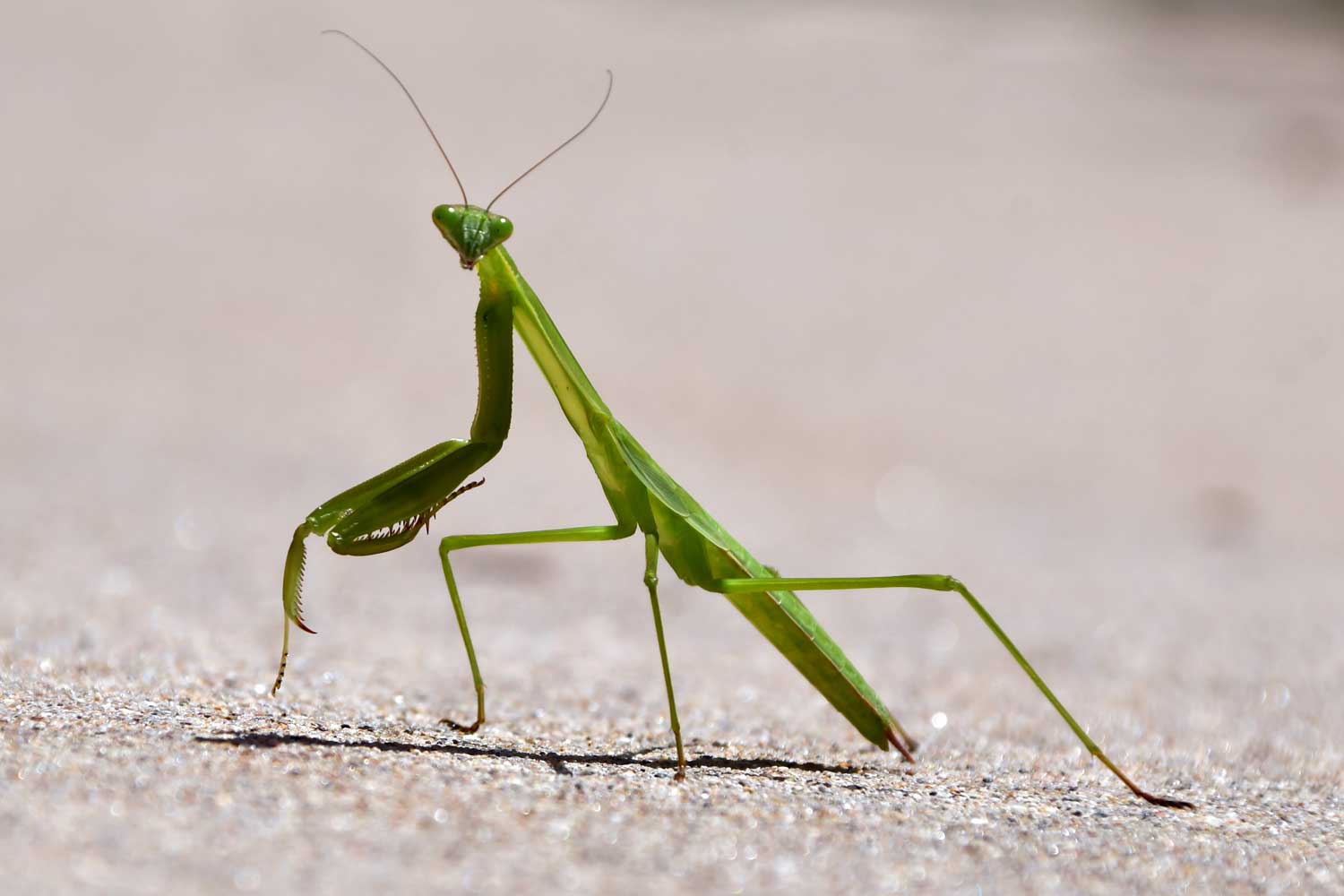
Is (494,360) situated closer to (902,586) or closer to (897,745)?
(902,586)

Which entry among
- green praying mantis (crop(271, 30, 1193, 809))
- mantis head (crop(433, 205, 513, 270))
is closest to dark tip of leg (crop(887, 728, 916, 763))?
green praying mantis (crop(271, 30, 1193, 809))

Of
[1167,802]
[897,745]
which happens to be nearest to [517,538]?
[897,745]

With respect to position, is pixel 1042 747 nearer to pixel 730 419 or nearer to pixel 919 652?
pixel 919 652

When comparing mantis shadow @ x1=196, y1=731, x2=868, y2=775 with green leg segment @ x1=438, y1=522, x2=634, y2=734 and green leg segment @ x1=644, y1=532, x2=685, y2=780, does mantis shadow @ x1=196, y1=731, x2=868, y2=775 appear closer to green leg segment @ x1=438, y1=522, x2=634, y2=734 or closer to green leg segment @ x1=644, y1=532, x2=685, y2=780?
green leg segment @ x1=644, y1=532, x2=685, y2=780

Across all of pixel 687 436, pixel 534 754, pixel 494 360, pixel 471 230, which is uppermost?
pixel 687 436

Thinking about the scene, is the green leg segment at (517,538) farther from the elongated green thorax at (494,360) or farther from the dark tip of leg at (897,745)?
the dark tip of leg at (897,745)

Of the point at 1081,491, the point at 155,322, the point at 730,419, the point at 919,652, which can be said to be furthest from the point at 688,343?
the point at 919,652
